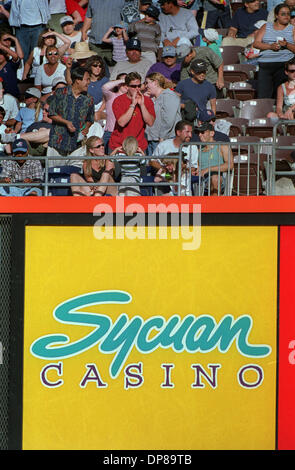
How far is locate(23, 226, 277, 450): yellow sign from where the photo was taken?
5406 mm

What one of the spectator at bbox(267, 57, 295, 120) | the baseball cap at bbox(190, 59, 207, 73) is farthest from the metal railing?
the baseball cap at bbox(190, 59, 207, 73)

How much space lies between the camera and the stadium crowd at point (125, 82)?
7.52 m

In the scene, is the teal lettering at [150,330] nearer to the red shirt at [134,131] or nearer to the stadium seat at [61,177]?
the stadium seat at [61,177]

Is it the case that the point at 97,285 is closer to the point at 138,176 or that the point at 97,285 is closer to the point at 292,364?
the point at 292,364

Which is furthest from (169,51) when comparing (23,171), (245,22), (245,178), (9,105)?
(23,171)

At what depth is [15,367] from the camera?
550cm

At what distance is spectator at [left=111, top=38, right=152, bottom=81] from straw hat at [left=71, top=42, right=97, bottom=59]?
2.88 feet

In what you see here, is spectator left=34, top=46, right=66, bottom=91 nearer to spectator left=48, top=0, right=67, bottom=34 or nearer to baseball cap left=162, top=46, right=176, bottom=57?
spectator left=48, top=0, right=67, bottom=34

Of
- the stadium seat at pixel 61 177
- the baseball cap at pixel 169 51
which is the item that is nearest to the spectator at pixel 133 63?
the baseball cap at pixel 169 51

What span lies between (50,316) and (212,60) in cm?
638


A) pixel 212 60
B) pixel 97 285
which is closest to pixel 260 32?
pixel 212 60

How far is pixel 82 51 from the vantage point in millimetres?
11820

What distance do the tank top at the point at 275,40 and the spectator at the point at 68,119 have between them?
9.13 ft

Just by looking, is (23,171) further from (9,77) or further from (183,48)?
(9,77)
